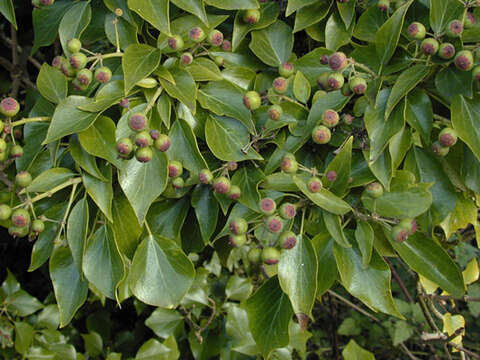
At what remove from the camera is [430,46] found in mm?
910

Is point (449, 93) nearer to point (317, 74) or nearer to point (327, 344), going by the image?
point (317, 74)

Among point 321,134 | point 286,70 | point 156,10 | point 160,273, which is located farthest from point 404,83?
point 160,273

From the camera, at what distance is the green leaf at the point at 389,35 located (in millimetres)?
938

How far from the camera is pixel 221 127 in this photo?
108 cm

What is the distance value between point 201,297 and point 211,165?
93 centimetres

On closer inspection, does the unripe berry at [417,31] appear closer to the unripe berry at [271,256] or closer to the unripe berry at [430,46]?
the unripe berry at [430,46]

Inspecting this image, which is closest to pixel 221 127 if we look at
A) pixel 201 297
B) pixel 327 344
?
pixel 201 297

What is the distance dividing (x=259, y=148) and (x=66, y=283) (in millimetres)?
550

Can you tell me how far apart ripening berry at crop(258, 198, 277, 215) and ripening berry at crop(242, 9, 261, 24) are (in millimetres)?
435

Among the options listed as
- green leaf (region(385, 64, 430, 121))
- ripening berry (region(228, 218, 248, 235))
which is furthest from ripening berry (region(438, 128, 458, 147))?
Result: ripening berry (region(228, 218, 248, 235))

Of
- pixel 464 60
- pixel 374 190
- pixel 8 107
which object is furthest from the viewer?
pixel 8 107

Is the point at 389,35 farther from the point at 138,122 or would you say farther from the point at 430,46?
the point at 138,122

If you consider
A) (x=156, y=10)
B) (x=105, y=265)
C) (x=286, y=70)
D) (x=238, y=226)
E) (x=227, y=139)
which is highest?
(x=156, y=10)

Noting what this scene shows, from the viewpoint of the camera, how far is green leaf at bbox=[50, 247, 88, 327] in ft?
3.55
